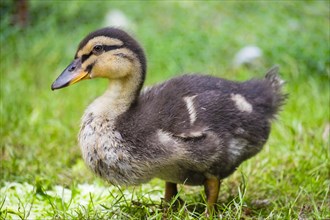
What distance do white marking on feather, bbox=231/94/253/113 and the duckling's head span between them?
1.74ft

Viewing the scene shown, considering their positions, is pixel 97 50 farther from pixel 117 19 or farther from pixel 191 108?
pixel 117 19

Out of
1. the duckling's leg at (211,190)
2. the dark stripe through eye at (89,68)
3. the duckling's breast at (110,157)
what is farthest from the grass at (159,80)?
the dark stripe through eye at (89,68)

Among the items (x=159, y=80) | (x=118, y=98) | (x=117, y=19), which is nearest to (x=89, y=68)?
(x=118, y=98)

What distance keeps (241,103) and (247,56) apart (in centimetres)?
287

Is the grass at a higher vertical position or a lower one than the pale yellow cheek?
lower

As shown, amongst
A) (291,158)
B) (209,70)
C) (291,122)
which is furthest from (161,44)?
(291,158)

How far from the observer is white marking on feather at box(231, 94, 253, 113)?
13.3ft

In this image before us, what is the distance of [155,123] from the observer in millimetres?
3816

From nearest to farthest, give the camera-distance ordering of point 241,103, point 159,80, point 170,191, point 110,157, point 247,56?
point 110,157
point 241,103
point 170,191
point 159,80
point 247,56

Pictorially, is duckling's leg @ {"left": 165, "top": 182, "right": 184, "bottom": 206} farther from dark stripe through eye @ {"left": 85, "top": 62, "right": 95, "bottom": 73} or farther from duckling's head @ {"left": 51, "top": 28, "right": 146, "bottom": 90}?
dark stripe through eye @ {"left": 85, "top": 62, "right": 95, "bottom": 73}

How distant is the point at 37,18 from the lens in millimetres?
7855

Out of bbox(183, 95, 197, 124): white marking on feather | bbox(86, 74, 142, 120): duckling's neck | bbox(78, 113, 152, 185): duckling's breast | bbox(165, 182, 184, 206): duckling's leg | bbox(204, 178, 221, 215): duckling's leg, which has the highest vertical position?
bbox(86, 74, 142, 120): duckling's neck

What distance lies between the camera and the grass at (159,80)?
4.21m

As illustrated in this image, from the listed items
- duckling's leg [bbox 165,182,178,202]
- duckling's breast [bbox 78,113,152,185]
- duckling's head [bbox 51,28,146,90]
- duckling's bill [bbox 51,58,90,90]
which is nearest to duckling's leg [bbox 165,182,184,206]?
duckling's leg [bbox 165,182,178,202]
